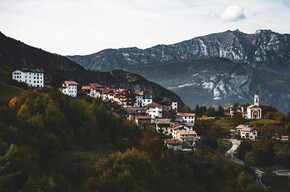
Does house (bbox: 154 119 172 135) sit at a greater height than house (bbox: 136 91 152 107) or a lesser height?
lesser

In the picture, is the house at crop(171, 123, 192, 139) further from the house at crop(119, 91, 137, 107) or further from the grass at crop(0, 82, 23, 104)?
the grass at crop(0, 82, 23, 104)

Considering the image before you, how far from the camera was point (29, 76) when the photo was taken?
82.4 metres

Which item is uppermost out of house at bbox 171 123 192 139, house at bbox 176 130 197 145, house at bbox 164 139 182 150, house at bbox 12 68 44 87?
house at bbox 12 68 44 87

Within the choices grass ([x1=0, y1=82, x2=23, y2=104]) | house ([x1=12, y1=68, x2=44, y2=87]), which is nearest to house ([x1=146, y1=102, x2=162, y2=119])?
house ([x1=12, y1=68, x2=44, y2=87])

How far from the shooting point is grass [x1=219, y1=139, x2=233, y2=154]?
69.0m

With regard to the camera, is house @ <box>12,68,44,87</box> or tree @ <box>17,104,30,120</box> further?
house @ <box>12,68,44,87</box>

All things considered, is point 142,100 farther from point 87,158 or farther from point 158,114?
point 87,158

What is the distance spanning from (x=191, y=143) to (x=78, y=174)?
109 feet

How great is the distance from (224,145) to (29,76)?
51.1 metres

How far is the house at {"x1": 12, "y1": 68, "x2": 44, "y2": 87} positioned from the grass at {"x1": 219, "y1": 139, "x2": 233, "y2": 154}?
48034 millimetres

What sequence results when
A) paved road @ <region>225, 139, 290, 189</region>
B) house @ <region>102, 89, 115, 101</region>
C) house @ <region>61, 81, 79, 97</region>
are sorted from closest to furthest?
paved road @ <region>225, 139, 290, 189</region> → house @ <region>61, 81, 79, 97</region> → house @ <region>102, 89, 115, 101</region>

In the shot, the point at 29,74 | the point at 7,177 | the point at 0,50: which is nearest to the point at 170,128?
the point at 29,74

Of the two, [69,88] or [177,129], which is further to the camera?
→ [69,88]

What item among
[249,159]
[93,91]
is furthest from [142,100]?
[249,159]
